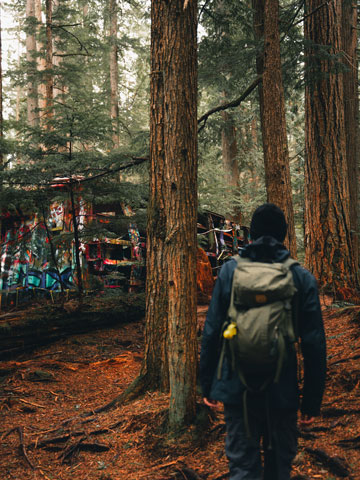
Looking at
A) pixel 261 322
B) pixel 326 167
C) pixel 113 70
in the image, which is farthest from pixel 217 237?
pixel 261 322

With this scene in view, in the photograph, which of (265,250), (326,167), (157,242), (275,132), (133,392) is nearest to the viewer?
(265,250)

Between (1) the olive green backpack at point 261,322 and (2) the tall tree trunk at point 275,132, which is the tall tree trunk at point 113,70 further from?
(1) the olive green backpack at point 261,322

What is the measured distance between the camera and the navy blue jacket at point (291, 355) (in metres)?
2.26

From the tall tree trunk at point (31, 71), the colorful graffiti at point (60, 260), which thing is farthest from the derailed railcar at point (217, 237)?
the tall tree trunk at point (31, 71)

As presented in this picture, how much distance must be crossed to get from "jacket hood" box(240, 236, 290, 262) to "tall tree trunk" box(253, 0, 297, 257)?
316 cm

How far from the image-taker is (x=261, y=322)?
2.12 m

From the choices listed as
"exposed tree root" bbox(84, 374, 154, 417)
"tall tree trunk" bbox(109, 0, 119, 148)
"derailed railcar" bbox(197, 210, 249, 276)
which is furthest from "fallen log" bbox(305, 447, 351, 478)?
"tall tree trunk" bbox(109, 0, 119, 148)

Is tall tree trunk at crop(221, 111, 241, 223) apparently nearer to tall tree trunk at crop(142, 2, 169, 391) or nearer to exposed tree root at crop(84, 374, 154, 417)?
tall tree trunk at crop(142, 2, 169, 391)

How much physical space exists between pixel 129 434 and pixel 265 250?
2873 millimetres

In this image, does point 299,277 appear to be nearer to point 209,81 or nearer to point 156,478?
point 156,478

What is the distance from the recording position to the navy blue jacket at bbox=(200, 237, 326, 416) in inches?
89.0

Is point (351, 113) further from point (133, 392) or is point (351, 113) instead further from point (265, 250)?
point (265, 250)

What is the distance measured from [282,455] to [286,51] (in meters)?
9.06

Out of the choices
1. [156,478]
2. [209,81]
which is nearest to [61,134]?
[209,81]
